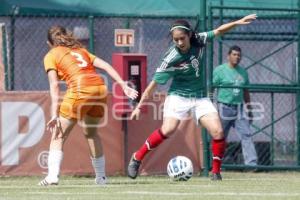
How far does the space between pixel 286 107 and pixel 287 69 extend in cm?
72

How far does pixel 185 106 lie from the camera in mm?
12773

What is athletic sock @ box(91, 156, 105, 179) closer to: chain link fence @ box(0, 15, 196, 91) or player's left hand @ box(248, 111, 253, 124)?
chain link fence @ box(0, 15, 196, 91)

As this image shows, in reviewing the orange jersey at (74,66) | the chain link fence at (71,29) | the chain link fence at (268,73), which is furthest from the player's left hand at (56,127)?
the chain link fence at (268,73)

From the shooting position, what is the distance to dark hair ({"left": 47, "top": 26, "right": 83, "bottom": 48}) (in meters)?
11.8

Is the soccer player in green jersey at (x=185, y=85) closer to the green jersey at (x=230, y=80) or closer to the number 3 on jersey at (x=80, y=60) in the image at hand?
the number 3 on jersey at (x=80, y=60)

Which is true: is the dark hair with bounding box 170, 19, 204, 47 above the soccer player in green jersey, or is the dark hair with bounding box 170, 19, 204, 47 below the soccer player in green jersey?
above

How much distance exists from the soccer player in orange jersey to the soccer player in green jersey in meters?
0.62

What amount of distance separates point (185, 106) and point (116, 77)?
5.37 ft

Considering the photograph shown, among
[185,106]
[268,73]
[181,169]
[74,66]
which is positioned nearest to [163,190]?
[181,169]

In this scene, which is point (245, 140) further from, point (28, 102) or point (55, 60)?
point (55, 60)

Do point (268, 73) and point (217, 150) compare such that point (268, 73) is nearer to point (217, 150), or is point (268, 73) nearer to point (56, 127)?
point (217, 150)

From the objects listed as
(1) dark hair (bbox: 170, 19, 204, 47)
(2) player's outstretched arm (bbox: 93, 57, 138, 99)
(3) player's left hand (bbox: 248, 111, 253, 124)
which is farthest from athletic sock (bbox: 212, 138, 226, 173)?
(3) player's left hand (bbox: 248, 111, 253, 124)

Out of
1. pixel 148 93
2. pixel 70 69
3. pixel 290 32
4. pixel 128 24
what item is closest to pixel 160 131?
pixel 148 93

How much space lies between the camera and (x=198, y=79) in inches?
500
